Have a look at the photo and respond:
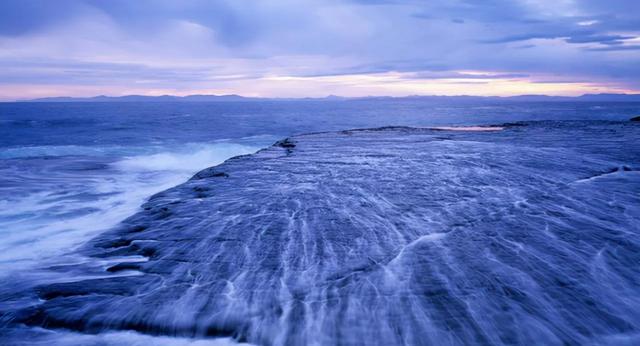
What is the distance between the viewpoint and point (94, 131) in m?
40.7

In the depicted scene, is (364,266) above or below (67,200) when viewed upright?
above

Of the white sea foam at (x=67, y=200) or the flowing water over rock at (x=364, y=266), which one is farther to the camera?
the white sea foam at (x=67, y=200)

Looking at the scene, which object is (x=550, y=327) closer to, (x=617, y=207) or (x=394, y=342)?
(x=394, y=342)

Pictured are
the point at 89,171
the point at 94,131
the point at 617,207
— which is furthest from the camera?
the point at 94,131

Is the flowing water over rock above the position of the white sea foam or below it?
above

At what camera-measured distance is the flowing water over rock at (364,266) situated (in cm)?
365

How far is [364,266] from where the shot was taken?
473 centimetres

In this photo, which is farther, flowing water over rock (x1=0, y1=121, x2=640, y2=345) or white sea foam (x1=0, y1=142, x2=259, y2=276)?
white sea foam (x1=0, y1=142, x2=259, y2=276)

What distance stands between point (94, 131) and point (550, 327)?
44.4 meters

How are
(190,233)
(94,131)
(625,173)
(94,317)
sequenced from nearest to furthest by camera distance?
1. (94,317)
2. (190,233)
3. (625,173)
4. (94,131)

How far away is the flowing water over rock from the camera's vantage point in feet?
12.0

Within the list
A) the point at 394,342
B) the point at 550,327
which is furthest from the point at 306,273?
the point at 550,327

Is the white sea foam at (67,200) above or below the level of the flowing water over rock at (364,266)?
below

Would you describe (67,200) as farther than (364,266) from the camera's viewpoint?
Yes
